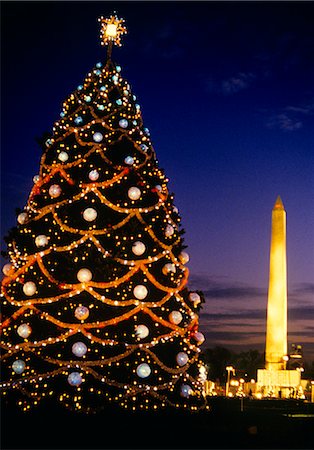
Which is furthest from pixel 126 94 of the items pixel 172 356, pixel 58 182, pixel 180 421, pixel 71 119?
pixel 180 421

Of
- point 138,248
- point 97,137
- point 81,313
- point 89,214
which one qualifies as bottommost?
point 81,313

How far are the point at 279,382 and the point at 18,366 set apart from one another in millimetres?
20056

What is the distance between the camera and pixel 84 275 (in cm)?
1202

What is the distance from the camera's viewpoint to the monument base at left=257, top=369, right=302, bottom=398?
93.9 ft

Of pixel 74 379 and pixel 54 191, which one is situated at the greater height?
pixel 54 191

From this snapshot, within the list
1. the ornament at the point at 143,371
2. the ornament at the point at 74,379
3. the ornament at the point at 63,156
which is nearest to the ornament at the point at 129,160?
the ornament at the point at 63,156

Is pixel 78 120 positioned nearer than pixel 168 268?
No

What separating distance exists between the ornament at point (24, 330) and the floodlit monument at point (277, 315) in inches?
773

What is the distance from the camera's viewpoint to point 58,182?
13.4m

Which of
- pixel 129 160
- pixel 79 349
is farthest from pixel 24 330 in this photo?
pixel 129 160

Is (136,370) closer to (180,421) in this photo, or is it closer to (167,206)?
(180,421)

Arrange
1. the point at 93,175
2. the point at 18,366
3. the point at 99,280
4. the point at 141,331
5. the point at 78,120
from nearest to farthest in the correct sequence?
the point at 18,366, the point at 141,331, the point at 99,280, the point at 93,175, the point at 78,120

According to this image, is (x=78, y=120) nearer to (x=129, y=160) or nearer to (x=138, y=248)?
(x=129, y=160)

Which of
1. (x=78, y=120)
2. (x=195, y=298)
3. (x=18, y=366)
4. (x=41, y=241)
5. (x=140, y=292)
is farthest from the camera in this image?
(x=78, y=120)
